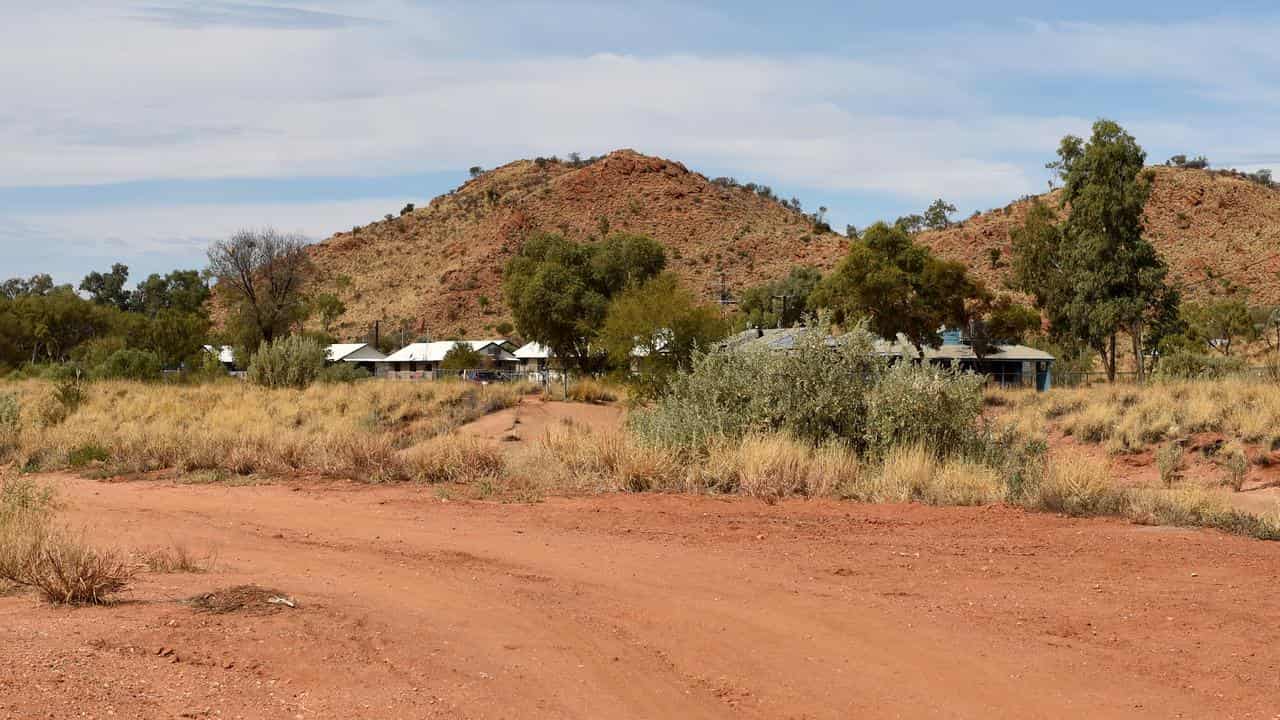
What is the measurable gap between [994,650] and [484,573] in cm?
432

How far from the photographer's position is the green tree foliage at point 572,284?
2309 inches

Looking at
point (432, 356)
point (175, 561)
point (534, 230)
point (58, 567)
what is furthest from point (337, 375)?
point (534, 230)

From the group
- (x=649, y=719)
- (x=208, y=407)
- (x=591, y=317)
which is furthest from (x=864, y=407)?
(x=591, y=317)

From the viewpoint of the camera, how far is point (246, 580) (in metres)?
9.01

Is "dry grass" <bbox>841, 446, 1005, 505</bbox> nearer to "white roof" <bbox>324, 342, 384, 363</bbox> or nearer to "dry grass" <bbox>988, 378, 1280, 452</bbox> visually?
"dry grass" <bbox>988, 378, 1280, 452</bbox>

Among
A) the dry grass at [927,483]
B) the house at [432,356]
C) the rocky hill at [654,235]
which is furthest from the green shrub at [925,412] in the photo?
the rocky hill at [654,235]

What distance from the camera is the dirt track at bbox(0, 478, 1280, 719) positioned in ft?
20.3

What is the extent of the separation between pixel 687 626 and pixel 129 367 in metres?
43.4

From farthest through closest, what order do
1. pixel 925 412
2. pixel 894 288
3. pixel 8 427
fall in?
pixel 894 288, pixel 8 427, pixel 925 412

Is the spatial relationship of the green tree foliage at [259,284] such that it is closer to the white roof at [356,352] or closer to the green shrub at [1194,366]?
the white roof at [356,352]

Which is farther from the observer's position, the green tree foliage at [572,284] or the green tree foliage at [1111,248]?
the green tree foliage at [572,284]

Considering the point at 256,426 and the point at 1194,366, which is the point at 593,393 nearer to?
the point at 256,426

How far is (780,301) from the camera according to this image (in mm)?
66938

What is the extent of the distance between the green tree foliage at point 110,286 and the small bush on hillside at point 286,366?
285ft
